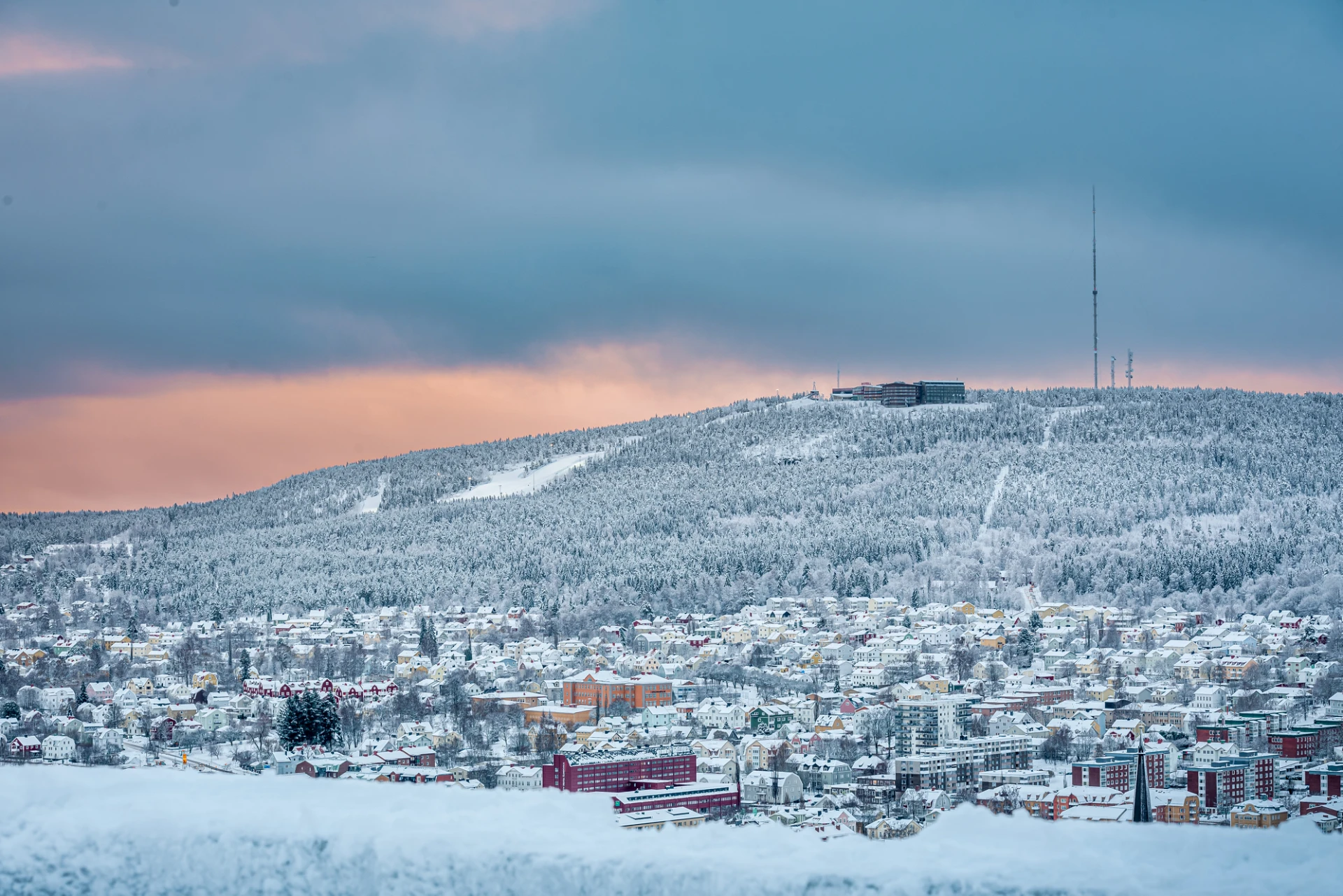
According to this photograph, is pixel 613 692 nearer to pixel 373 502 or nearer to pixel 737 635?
pixel 737 635

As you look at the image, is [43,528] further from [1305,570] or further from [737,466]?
[1305,570]

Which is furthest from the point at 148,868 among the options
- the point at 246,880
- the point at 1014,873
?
the point at 1014,873

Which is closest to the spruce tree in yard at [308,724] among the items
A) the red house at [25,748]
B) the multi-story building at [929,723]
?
the red house at [25,748]

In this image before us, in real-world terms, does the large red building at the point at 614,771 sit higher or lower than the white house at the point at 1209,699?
lower

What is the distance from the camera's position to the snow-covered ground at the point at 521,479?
116 metres

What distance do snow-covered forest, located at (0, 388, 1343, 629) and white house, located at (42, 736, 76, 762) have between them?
30996 mm

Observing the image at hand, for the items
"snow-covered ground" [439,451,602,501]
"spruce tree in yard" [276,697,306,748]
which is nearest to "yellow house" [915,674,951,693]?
"spruce tree in yard" [276,697,306,748]

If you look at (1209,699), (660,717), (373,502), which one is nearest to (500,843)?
(660,717)

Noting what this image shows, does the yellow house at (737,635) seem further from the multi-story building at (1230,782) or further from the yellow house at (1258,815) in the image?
the yellow house at (1258,815)

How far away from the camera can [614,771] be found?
2908 centimetres

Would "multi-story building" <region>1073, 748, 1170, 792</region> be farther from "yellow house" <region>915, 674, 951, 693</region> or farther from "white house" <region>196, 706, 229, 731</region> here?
"white house" <region>196, 706, 229, 731</region>

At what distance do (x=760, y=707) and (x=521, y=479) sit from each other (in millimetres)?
81648

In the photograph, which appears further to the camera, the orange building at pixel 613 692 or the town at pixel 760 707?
the orange building at pixel 613 692

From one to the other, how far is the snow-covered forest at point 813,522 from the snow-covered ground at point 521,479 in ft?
1.70
